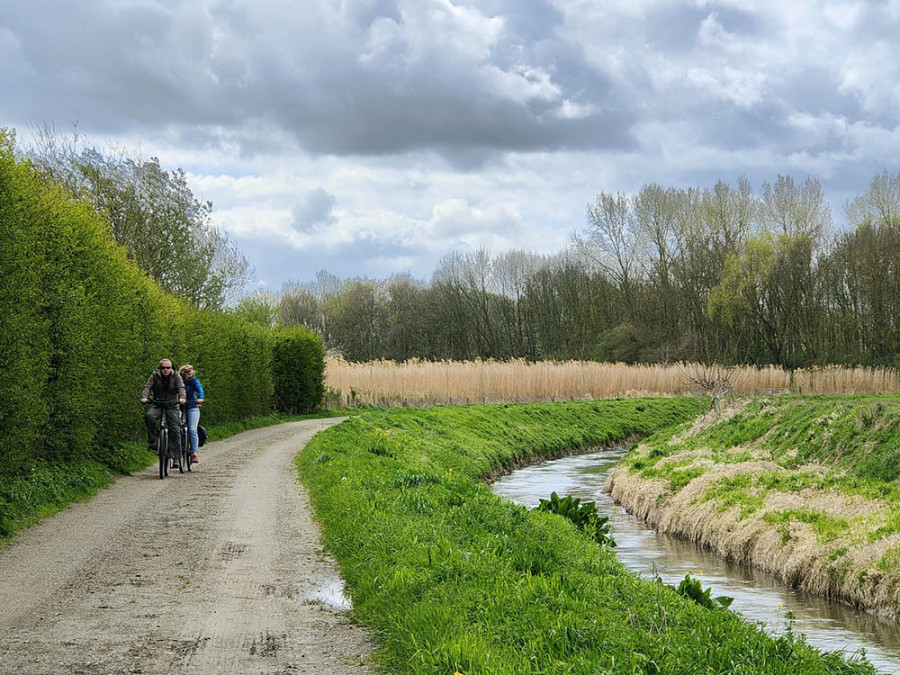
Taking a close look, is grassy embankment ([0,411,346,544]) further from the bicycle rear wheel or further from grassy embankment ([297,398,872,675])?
grassy embankment ([297,398,872,675])

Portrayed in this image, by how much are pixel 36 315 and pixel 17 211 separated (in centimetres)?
188

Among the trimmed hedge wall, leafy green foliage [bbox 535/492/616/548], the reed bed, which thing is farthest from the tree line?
leafy green foliage [bbox 535/492/616/548]

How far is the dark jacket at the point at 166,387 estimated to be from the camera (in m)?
15.8

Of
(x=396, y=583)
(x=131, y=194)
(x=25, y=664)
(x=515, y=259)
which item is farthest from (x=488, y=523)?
(x=515, y=259)

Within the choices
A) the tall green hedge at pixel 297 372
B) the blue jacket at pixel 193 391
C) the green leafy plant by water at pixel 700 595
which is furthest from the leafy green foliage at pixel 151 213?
the green leafy plant by water at pixel 700 595

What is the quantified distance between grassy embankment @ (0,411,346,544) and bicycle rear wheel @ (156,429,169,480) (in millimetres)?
818

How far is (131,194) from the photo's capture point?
1341 inches

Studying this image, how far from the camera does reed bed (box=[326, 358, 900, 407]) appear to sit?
122ft

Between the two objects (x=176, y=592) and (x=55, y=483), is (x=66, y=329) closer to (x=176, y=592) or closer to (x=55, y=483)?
(x=55, y=483)

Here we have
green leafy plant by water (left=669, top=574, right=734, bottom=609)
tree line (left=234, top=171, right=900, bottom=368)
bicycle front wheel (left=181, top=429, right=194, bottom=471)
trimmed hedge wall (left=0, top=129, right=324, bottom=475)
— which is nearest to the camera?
green leafy plant by water (left=669, top=574, right=734, bottom=609)

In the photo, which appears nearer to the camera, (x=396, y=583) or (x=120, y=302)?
(x=396, y=583)

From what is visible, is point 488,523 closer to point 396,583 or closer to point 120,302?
point 396,583

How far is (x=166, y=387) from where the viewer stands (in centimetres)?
1587

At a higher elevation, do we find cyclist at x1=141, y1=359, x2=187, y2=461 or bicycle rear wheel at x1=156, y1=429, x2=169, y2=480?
cyclist at x1=141, y1=359, x2=187, y2=461
